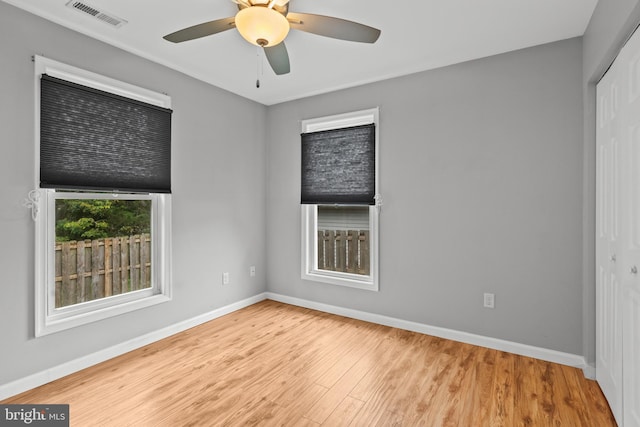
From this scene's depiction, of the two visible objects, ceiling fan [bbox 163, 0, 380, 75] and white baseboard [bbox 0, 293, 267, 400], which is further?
white baseboard [bbox 0, 293, 267, 400]

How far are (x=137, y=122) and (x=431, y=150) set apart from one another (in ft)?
8.75

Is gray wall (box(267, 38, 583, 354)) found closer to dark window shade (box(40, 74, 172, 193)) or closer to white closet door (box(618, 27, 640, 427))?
white closet door (box(618, 27, 640, 427))

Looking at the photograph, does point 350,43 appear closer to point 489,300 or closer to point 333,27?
point 333,27

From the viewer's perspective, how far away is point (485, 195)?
290cm

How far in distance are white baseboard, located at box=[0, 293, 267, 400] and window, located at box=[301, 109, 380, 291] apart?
122 cm

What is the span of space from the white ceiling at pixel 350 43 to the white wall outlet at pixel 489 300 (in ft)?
6.91

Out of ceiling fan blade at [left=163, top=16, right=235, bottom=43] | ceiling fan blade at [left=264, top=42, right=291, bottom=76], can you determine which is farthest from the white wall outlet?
ceiling fan blade at [left=163, top=16, right=235, bottom=43]

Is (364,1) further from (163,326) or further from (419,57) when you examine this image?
(163,326)

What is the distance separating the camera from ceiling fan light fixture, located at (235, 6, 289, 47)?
166cm

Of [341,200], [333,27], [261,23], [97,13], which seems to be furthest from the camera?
[341,200]

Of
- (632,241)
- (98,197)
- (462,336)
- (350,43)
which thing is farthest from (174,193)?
(632,241)

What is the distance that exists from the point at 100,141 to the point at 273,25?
178 centimetres

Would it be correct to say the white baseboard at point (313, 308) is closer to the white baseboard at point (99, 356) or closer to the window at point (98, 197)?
the white baseboard at point (99, 356)

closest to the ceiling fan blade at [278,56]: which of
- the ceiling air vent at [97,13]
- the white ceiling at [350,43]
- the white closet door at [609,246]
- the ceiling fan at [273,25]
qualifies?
the ceiling fan at [273,25]
